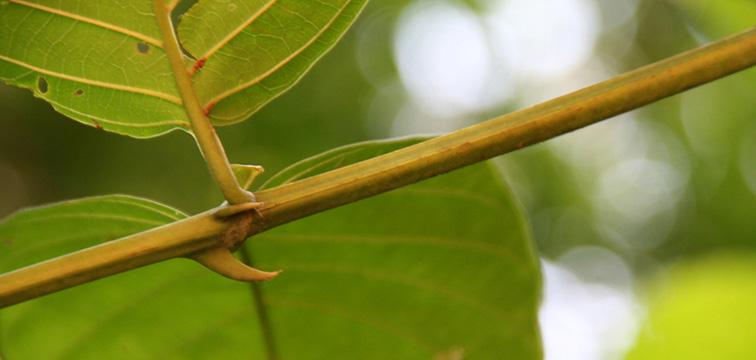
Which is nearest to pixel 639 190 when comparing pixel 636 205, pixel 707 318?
pixel 636 205

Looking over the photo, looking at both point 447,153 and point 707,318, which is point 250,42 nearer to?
point 447,153

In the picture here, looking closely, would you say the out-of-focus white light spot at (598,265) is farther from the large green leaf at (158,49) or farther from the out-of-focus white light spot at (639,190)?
the large green leaf at (158,49)

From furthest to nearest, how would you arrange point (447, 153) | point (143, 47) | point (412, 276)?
point (412, 276) → point (143, 47) → point (447, 153)

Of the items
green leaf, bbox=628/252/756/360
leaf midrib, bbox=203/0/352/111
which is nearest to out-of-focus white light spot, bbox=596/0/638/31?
green leaf, bbox=628/252/756/360

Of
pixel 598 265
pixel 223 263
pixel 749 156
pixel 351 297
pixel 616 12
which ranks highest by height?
pixel 616 12

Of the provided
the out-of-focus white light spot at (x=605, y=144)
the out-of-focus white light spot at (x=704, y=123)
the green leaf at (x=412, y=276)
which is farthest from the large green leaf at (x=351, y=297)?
the out-of-focus white light spot at (x=605, y=144)

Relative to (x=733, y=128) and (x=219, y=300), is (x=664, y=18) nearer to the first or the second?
(x=733, y=128)

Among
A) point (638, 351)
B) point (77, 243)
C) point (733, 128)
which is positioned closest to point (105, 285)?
point (77, 243)
